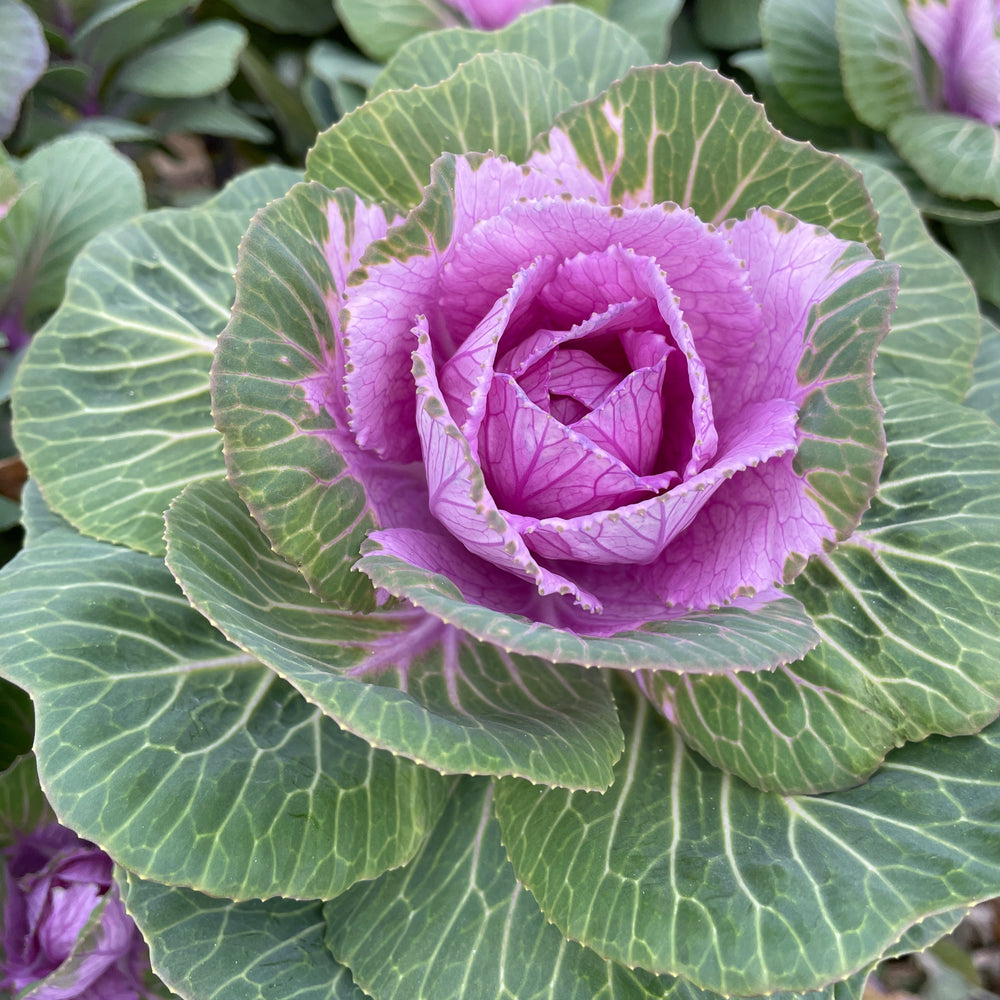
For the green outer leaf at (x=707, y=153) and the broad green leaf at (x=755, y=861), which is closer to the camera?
the broad green leaf at (x=755, y=861)

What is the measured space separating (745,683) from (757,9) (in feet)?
6.03

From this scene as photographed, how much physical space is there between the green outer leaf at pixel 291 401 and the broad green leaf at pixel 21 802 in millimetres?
732

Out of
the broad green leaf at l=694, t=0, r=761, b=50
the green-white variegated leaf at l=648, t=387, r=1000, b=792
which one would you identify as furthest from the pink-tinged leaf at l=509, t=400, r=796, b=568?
the broad green leaf at l=694, t=0, r=761, b=50

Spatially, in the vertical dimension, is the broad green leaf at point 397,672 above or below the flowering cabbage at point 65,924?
→ above

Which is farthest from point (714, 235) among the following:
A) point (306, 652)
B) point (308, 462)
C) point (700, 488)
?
point (306, 652)

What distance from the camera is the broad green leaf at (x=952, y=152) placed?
149 cm

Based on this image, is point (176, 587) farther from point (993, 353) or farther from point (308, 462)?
point (993, 353)

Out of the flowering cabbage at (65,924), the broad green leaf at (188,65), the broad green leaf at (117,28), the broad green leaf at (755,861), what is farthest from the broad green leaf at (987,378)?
the broad green leaf at (117,28)

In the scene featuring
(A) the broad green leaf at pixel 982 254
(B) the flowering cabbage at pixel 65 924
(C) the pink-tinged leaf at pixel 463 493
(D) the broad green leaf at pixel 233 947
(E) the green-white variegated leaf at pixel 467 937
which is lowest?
(B) the flowering cabbage at pixel 65 924

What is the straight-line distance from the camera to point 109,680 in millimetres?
866

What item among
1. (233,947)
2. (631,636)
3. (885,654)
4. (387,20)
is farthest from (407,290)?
(387,20)

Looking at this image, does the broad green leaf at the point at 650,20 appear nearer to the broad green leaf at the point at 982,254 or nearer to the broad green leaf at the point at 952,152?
the broad green leaf at the point at 952,152

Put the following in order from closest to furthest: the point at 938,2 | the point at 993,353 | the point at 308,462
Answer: the point at 308,462, the point at 993,353, the point at 938,2

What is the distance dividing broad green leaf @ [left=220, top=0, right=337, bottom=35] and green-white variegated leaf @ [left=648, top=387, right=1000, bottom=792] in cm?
190
